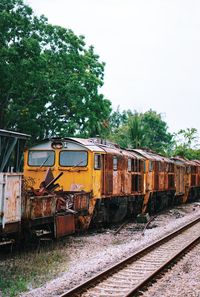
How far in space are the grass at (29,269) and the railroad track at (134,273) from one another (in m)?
0.99

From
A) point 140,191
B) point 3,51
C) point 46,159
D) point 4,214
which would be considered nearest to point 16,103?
point 3,51

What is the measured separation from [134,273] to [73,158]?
20.6ft

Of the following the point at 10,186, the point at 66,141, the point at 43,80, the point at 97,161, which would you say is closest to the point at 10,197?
the point at 10,186

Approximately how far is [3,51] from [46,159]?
33.6ft

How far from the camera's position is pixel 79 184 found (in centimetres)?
1520

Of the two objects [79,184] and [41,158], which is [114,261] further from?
[41,158]

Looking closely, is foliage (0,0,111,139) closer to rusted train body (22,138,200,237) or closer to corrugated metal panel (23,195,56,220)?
→ rusted train body (22,138,200,237)

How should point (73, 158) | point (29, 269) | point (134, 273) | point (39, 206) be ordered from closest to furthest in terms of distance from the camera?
point (134, 273) < point (29, 269) < point (39, 206) < point (73, 158)

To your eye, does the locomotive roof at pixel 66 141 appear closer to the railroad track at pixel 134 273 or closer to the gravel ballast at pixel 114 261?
the gravel ballast at pixel 114 261

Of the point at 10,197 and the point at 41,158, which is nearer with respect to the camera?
the point at 10,197

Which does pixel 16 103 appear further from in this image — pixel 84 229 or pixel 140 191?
pixel 84 229

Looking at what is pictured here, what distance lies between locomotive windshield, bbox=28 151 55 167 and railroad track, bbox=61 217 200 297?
4391 millimetres

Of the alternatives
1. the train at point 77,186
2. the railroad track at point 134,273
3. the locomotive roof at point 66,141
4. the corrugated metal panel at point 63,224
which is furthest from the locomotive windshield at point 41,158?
the railroad track at point 134,273

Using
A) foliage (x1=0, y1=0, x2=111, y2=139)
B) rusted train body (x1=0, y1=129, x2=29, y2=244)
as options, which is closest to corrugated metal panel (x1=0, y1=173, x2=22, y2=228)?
rusted train body (x1=0, y1=129, x2=29, y2=244)
